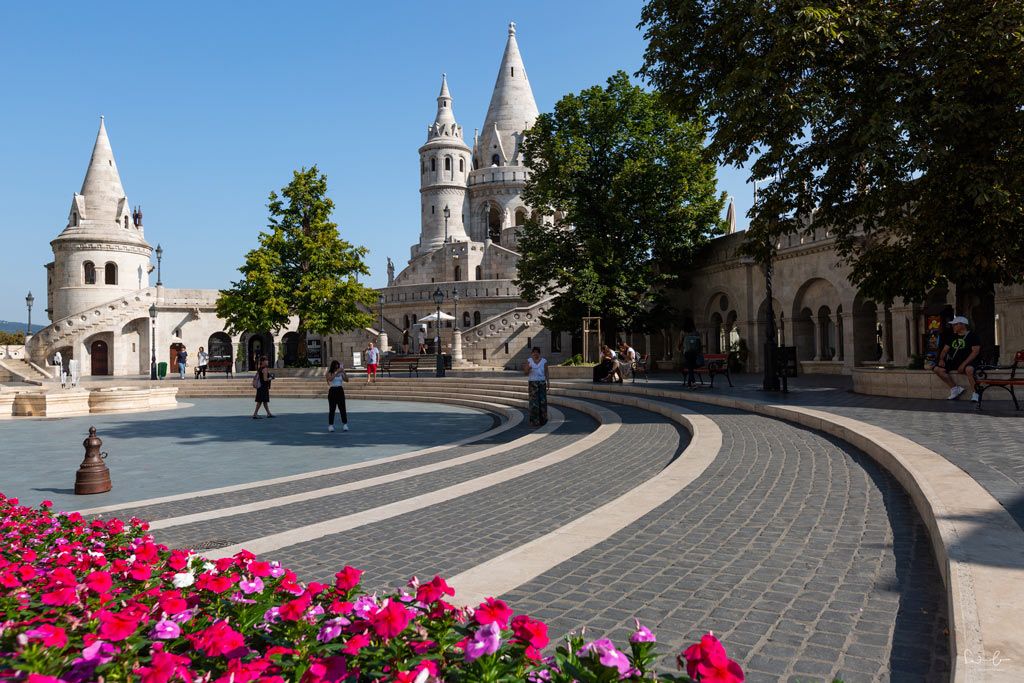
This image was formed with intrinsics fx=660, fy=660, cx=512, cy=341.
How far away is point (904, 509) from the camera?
18.0ft

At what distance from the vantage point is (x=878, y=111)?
11102mm

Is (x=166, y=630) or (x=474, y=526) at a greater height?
(x=166, y=630)

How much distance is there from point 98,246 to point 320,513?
56205 millimetres

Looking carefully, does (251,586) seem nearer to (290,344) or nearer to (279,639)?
(279,639)

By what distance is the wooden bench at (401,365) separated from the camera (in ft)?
113

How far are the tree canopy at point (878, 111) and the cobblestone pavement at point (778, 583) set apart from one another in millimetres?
7711

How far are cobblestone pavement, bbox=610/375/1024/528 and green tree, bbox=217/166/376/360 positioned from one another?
23.3 meters

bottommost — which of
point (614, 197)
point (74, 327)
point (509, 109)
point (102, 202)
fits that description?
point (74, 327)

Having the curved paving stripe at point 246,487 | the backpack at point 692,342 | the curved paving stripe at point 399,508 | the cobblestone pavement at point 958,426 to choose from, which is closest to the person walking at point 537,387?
the curved paving stripe at point 246,487

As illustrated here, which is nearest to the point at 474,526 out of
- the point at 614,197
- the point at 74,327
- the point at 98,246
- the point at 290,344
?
the point at 614,197

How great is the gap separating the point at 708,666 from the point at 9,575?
11.1ft

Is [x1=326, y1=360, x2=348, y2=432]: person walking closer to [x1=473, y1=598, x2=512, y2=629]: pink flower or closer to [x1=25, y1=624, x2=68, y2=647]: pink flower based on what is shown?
[x1=25, y1=624, x2=68, y2=647]: pink flower

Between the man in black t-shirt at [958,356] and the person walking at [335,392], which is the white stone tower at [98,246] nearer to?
the person walking at [335,392]

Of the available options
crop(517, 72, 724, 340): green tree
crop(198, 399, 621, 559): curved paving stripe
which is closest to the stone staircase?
crop(517, 72, 724, 340): green tree
